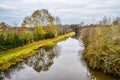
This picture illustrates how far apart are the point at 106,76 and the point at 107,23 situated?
8.19 metres

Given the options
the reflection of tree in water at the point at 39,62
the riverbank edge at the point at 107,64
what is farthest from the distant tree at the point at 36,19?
the riverbank edge at the point at 107,64

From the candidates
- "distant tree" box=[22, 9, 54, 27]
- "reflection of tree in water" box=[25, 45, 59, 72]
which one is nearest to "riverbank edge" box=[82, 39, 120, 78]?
"reflection of tree in water" box=[25, 45, 59, 72]

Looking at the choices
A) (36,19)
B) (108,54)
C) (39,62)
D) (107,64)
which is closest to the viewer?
(107,64)

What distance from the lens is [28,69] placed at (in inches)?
795

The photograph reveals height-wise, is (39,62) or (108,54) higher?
(108,54)

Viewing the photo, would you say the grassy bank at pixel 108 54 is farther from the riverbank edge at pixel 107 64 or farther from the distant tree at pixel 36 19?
the distant tree at pixel 36 19

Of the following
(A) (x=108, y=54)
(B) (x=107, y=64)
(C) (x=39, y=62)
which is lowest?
(C) (x=39, y=62)

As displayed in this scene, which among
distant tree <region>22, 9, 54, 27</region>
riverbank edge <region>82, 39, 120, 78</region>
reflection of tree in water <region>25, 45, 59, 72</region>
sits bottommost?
reflection of tree in water <region>25, 45, 59, 72</region>

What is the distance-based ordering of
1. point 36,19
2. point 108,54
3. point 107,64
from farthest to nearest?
point 36,19
point 108,54
point 107,64

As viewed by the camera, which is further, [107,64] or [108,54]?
[108,54]

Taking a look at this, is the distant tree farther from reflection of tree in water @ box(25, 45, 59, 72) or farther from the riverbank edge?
the riverbank edge

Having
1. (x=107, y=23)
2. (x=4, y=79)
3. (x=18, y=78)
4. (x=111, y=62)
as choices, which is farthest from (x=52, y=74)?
(x=107, y=23)

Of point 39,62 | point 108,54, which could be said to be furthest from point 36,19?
point 108,54

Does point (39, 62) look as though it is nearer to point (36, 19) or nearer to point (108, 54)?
point (108, 54)
